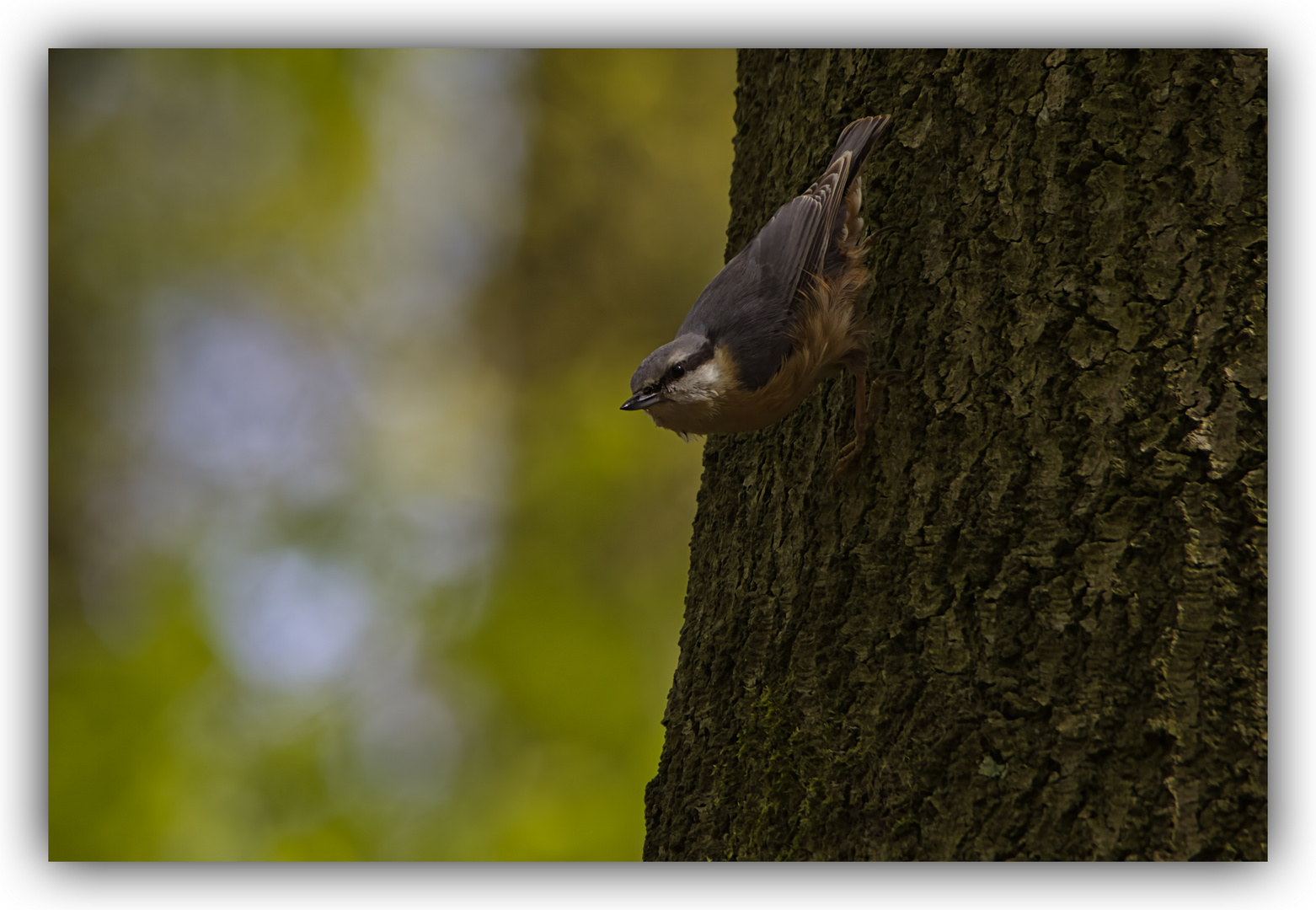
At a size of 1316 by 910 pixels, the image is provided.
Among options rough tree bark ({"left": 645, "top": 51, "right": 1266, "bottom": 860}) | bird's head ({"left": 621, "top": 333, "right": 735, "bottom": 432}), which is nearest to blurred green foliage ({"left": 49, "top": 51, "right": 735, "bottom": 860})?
bird's head ({"left": 621, "top": 333, "right": 735, "bottom": 432})

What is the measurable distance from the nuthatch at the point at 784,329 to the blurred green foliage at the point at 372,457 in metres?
1.08

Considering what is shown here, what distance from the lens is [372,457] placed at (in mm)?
3898

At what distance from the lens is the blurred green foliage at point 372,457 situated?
2.50 m

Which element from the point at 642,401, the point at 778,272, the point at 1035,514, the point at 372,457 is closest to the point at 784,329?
the point at 778,272

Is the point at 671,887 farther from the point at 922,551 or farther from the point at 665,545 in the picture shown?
the point at 665,545

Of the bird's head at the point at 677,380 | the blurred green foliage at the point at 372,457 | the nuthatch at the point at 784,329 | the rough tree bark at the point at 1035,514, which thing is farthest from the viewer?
the blurred green foliage at the point at 372,457

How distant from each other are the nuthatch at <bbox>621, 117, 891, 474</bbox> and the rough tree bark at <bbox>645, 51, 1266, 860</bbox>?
2.1 inches

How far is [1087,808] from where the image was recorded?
1.31 m

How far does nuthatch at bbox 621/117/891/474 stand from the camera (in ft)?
5.70

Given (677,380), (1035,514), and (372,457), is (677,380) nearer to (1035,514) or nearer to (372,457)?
(1035,514)

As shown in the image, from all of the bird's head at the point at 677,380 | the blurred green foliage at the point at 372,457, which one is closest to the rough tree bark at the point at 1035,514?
the bird's head at the point at 677,380

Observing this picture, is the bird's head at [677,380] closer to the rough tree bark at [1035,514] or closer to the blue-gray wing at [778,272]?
the blue-gray wing at [778,272]

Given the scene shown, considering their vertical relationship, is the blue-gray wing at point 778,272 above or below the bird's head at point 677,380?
above

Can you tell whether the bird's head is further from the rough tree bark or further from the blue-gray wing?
the rough tree bark
